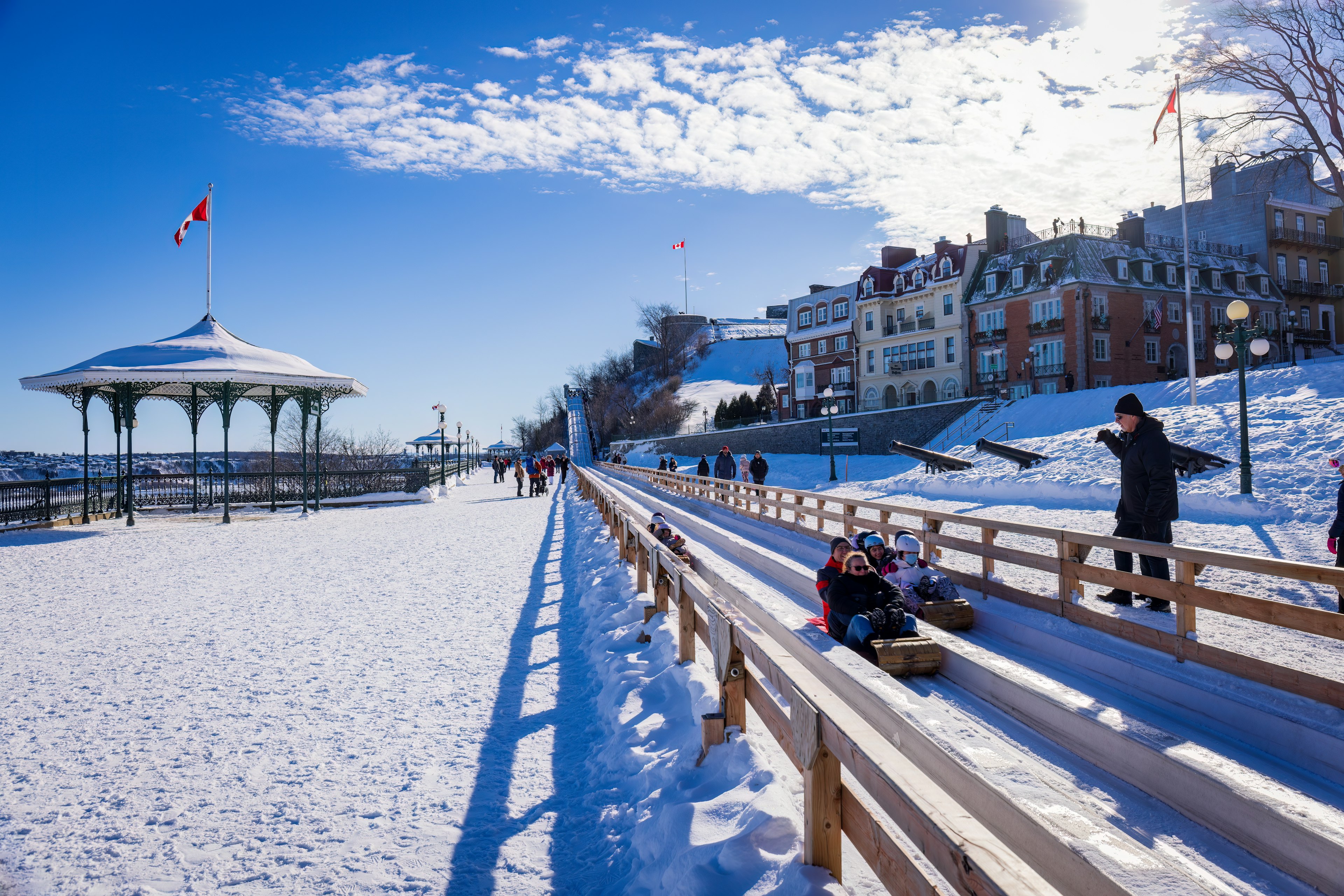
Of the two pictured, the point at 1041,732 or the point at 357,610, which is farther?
the point at 357,610

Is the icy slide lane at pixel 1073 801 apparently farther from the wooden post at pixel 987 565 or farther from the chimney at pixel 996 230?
the chimney at pixel 996 230

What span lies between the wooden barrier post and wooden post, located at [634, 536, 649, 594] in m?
5.48

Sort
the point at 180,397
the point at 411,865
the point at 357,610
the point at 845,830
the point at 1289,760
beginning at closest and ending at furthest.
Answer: the point at 845,830 < the point at 411,865 < the point at 1289,760 < the point at 357,610 < the point at 180,397

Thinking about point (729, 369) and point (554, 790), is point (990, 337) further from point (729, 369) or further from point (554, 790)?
point (729, 369)

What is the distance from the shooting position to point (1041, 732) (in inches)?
187

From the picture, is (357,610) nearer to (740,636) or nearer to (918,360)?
(740,636)

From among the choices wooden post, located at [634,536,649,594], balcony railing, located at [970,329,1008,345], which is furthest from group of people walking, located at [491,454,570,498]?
balcony railing, located at [970,329,1008,345]

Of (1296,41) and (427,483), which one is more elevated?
(1296,41)

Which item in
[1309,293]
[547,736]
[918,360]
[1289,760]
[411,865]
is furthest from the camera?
[918,360]

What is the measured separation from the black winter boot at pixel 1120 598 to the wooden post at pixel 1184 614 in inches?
49.5

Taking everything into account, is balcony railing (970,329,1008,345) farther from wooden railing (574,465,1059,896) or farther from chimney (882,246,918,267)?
wooden railing (574,465,1059,896)

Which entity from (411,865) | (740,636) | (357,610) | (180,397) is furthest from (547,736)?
(180,397)

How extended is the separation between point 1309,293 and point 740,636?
54.3 m

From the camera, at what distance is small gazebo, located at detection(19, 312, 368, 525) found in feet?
65.5
